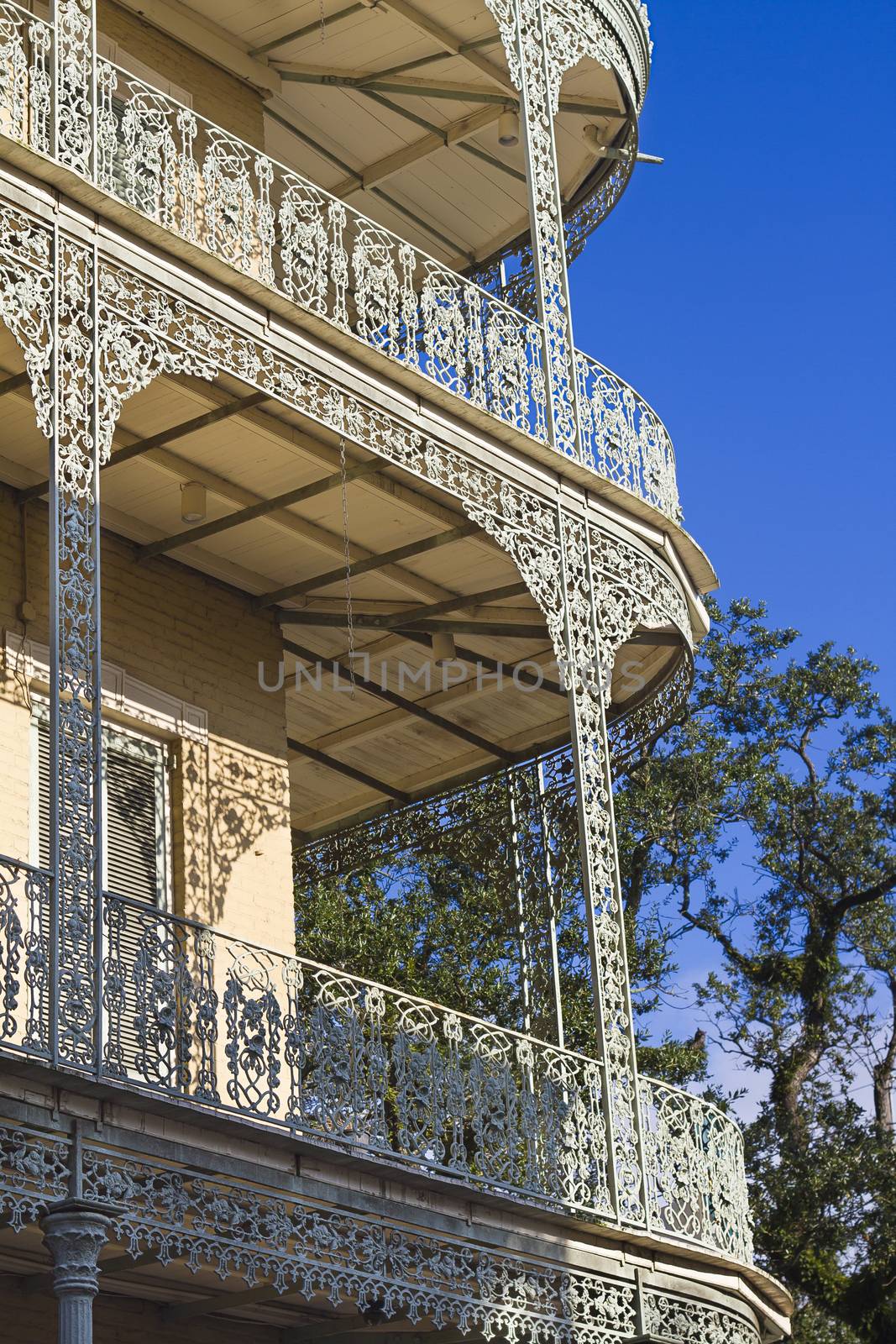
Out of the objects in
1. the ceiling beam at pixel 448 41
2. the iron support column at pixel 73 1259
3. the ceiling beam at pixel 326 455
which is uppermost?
the ceiling beam at pixel 448 41

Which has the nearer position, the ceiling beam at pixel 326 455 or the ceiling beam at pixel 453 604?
the ceiling beam at pixel 326 455

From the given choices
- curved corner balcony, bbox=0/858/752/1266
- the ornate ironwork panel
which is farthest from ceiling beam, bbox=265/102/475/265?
curved corner balcony, bbox=0/858/752/1266

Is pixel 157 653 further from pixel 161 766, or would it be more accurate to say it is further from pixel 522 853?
pixel 522 853

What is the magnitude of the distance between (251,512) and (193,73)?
12.6 ft

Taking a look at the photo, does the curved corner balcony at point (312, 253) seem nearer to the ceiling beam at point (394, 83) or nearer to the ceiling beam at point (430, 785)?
the ceiling beam at point (394, 83)

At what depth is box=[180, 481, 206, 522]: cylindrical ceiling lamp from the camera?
13.6 meters

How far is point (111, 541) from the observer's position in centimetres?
1394

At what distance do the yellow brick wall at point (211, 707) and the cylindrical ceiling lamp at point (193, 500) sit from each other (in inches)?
26.9

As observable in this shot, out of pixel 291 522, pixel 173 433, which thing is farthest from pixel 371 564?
pixel 173 433

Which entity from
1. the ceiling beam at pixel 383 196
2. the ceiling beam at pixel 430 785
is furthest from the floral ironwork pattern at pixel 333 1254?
the ceiling beam at pixel 383 196

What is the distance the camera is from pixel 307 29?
15805 mm

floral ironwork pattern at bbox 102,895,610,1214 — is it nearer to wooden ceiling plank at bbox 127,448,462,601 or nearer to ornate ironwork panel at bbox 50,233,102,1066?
ornate ironwork panel at bbox 50,233,102,1066

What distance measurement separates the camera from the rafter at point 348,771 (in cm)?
1725

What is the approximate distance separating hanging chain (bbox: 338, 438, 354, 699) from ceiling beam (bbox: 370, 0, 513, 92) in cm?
400
